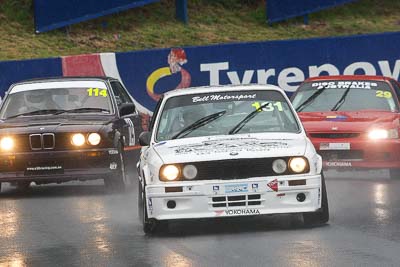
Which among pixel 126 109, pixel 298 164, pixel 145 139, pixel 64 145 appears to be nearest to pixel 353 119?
pixel 126 109

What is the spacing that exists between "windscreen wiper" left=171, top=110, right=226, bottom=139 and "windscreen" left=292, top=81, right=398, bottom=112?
6187 millimetres

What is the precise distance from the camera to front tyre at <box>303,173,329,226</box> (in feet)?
41.7

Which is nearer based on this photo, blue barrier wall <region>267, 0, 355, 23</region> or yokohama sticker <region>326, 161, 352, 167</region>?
yokohama sticker <region>326, 161, 352, 167</region>

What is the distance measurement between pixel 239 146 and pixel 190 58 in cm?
1446

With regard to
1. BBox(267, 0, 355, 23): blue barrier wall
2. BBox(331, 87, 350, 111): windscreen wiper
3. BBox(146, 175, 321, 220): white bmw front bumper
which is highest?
BBox(267, 0, 355, 23): blue barrier wall

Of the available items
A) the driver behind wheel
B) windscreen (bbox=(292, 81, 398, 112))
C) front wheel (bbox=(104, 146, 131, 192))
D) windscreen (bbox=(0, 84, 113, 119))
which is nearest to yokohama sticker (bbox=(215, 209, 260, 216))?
front wheel (bbox=(104, 146, 131, 192))

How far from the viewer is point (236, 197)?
12406 millimetres

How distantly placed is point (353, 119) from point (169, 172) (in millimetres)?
6880

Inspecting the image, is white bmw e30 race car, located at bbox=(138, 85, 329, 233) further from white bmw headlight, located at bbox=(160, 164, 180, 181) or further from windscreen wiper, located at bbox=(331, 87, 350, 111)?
windscreen wiper, located at bbox=(331, 87, 350, 111)

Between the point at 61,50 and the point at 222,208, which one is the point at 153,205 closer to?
the point at 222,208

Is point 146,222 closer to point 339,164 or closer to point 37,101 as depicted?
point 339,164

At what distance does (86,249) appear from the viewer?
39.0ft

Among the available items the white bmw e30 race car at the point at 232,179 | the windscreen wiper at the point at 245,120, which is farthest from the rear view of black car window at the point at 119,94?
the white bmw e30 race car at the point at 232,179

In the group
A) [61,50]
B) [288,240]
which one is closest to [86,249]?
[288,240]
